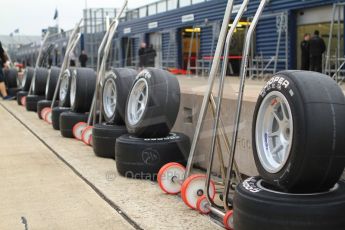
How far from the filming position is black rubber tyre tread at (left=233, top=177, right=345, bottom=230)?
3.33 meters

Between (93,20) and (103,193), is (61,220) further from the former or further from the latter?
(93,20)

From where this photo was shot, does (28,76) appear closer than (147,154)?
No

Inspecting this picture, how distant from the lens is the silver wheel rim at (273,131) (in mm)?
3699

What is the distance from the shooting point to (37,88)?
13.4 meters

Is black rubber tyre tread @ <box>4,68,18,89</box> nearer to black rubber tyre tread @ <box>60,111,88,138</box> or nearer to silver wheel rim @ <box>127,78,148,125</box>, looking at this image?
black rubber tyre tread @ <box>60,111,88,138</box>

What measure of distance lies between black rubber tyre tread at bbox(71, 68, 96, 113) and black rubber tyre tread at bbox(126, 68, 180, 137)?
286 cm

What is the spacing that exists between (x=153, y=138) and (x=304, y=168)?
114 inches

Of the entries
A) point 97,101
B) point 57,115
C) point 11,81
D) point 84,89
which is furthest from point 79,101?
point 11,81

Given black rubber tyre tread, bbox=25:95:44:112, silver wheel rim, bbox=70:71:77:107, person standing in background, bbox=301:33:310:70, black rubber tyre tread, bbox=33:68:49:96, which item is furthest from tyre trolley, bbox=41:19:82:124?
person standing in background, bbox=301:33:310:70

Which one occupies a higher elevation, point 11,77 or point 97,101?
point 11,77

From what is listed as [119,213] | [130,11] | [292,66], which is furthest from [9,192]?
[130,11]

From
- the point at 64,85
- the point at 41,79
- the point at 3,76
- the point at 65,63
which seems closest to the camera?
the point at 64,85

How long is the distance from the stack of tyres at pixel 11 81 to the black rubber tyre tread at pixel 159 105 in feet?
40.7

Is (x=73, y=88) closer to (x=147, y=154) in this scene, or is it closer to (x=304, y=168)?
(x=147, y=154)
